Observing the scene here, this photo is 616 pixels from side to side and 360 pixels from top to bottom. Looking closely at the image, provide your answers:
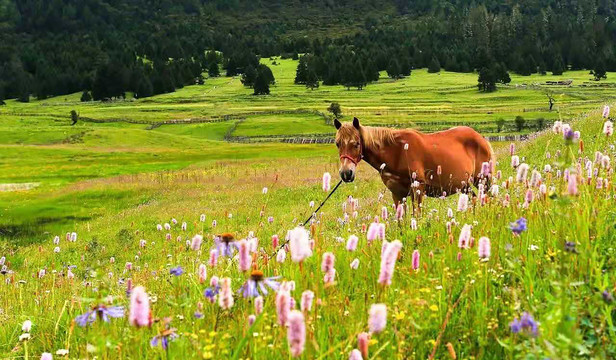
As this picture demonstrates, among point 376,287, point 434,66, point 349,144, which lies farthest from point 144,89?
point 376,287

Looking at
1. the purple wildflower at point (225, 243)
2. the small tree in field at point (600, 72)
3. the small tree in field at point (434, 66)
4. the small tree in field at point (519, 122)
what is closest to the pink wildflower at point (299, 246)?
the purple wildflower at point (225, 243)

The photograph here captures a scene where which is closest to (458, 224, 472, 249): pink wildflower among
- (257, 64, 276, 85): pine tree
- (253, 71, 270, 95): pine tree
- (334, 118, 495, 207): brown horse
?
(334, 118, 495, 207): brown horse

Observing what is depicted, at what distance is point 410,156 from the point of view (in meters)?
10.5

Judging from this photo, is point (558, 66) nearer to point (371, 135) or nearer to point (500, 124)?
point (500, 124)

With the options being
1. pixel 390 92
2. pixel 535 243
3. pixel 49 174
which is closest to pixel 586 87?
pixel 390 92

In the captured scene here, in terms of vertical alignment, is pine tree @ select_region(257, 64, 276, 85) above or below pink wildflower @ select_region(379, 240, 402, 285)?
above

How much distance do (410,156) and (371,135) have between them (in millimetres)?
919

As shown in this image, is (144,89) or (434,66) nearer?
(144,89)

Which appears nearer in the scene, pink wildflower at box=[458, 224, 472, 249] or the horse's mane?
pink wildflower at box=[458, 224, 472, 249]

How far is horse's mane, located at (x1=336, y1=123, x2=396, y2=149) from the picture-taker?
9.58 metres

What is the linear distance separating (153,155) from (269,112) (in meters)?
58.6

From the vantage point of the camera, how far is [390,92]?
160375 millimetres

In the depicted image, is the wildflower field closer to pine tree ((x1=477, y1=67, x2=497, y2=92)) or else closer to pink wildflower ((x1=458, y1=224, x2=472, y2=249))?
pink wildflower ((x1=458, y1=224, x2=472, y2=249))

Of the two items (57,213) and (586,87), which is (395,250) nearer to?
(57,213)
